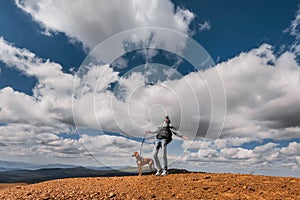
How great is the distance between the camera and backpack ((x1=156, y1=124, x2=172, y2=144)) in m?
17.6

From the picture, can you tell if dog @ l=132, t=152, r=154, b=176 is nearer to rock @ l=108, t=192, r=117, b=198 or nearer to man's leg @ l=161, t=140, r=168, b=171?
man's leg @ l=161, t=140, r=168, b=171

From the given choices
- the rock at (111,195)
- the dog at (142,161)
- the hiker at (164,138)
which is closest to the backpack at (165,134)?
the hiker at (164,138)

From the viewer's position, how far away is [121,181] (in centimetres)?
1577

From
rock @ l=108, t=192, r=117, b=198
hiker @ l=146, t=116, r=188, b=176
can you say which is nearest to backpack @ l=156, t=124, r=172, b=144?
hiker @ l=146, t=116, r=188, b=176

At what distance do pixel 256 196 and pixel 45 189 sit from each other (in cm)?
1047

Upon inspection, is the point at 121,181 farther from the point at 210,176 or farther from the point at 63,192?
the point at 210,176

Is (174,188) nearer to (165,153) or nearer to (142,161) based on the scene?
(165,153)

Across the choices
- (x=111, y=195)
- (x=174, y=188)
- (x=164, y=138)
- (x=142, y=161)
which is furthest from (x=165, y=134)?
(x=111, y=195)

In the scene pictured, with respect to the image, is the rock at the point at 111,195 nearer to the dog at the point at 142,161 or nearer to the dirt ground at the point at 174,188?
the dirt ground at the point at 174,188

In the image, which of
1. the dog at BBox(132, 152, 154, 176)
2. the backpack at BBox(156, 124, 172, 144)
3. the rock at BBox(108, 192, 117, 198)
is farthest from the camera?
the dog at BBox(132, 152, 154, 176)

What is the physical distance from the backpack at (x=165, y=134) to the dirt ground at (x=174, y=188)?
8.24ft

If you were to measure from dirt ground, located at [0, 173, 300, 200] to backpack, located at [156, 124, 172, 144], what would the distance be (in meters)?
2.51

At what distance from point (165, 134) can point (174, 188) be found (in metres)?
4.27

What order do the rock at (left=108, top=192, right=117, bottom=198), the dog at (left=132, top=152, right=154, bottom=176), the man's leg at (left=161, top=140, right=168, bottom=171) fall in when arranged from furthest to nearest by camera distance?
the dog at (left=132, top=152, right=154, bottom=176) < the man's leg at (left=161, top=140, right=168, bottom=171) < the rock at (left=108, top=192, right=117, bottom=198)
